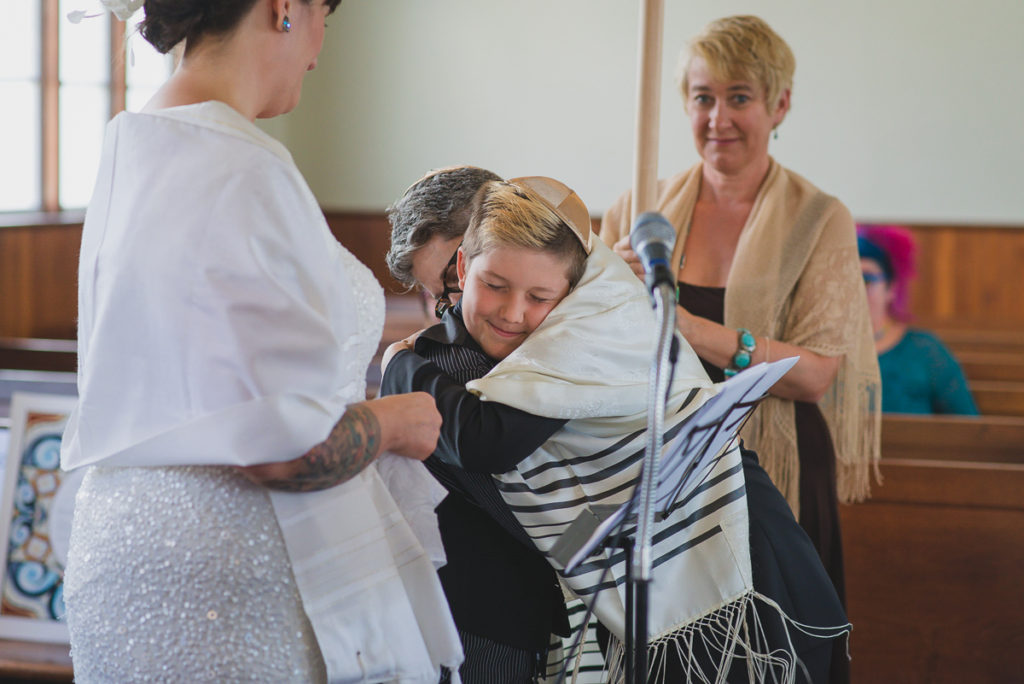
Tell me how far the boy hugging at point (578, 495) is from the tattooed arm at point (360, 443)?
8.2 inches

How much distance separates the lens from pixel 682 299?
2.26 m

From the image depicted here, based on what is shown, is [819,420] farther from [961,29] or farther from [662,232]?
[961,29]

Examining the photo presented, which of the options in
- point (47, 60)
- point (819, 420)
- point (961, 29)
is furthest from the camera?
point (961, 29)

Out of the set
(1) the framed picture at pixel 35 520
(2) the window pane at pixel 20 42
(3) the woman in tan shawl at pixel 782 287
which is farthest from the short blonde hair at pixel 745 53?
(2) the window pane at pixel 20 42

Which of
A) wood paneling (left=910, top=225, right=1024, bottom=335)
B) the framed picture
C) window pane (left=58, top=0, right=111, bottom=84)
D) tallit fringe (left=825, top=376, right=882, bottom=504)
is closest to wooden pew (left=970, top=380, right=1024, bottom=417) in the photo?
tallit fringe (left=825, top=376, right=882, bottom=504)

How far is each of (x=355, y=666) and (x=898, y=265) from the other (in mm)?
3547

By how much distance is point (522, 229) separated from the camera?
151cm

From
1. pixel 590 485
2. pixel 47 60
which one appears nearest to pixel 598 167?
pixel 47 60

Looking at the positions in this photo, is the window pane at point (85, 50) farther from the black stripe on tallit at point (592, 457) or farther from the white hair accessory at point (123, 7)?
the black stripe on tallit at point (592, 457)

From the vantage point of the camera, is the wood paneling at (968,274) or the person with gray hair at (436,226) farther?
the wood paneling at (968,274)

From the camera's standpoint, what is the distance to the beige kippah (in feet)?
5.10

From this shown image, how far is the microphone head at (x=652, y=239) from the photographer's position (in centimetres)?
109

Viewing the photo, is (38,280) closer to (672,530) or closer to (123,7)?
(123,7)

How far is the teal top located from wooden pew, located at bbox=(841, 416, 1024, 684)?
1270 mm
